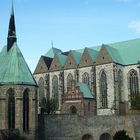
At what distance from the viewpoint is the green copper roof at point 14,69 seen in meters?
52.0

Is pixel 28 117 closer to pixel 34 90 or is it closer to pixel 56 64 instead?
pixel 34 90

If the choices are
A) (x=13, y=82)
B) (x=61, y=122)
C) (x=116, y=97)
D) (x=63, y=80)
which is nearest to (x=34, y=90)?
(x=13, y=82)

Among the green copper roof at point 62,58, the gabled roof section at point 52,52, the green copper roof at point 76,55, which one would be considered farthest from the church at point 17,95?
the gabled roof section at point 52,52

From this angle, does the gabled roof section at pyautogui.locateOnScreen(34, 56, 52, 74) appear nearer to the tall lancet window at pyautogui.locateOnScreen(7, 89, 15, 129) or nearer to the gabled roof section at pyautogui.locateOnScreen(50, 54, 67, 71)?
the gabled roof section at pyautogui.locateOnScreen(50, 54, 67, 71)

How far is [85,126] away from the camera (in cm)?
5869

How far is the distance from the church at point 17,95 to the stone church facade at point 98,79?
83.0ft

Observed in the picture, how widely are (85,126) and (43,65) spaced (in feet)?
118

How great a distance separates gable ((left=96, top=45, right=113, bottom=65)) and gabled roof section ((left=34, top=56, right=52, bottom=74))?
14.0 metres

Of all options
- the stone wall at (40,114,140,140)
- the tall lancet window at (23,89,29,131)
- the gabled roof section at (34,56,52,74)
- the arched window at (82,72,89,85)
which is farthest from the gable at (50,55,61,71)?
the tall lancet window at (23,89,29,131)

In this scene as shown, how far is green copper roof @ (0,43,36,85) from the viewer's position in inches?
2046

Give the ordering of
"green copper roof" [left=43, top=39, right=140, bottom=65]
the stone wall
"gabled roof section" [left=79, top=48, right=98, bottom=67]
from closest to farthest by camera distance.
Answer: the stone wall → "green copper roof" [left=43, top=39, right=140, bottom=65] → "gabled roof section" [left=79, top=48, right=98, bottom=67]

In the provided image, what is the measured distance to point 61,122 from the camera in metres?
57.5

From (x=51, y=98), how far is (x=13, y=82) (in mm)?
37408

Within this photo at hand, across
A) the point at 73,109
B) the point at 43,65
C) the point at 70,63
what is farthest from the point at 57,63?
the point at 73,109
